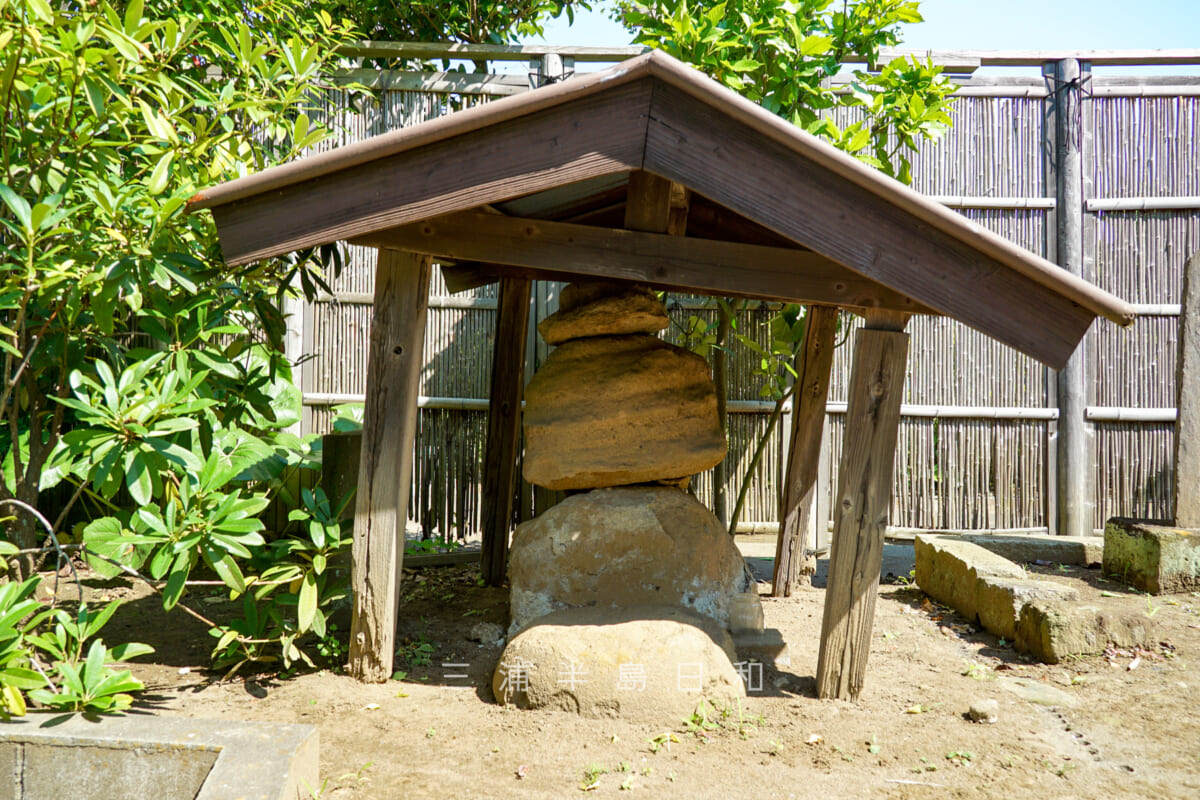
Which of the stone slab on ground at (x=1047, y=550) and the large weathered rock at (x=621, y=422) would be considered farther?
the stone slab on ground at (x=1047, y=550)

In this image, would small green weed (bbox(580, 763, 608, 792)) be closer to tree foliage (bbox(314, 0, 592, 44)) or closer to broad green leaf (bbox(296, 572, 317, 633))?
broad green leaf (bbox(296, 572, 317, 633))

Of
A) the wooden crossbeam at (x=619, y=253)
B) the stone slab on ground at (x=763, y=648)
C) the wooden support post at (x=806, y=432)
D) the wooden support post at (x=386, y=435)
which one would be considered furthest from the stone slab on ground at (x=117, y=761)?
the wooden support post at (x=806, y=432)

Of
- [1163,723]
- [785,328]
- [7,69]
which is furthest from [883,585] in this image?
[7,69]

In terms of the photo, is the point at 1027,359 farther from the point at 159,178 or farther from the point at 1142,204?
the point at 159,178

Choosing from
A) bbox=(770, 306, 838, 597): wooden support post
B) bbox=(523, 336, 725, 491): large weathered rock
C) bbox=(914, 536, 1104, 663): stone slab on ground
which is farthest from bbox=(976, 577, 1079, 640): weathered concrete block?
bbox=(523, 336, 725, 491): large weathered rock

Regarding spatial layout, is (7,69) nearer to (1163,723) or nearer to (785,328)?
(785,328)

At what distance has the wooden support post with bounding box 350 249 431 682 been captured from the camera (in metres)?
3.41

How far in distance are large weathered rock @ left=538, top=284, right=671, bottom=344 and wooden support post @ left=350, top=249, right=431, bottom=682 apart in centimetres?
108

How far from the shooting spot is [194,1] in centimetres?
468

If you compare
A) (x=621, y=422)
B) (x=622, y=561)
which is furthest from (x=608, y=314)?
(x=622, y=561)

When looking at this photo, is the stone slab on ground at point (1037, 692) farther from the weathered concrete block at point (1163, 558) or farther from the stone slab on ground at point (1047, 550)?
the stone slab on ground at point (1047, 550)

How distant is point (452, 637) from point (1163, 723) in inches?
122

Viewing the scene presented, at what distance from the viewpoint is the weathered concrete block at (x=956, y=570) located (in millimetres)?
4691

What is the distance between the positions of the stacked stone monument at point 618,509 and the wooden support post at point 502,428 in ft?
2.68
